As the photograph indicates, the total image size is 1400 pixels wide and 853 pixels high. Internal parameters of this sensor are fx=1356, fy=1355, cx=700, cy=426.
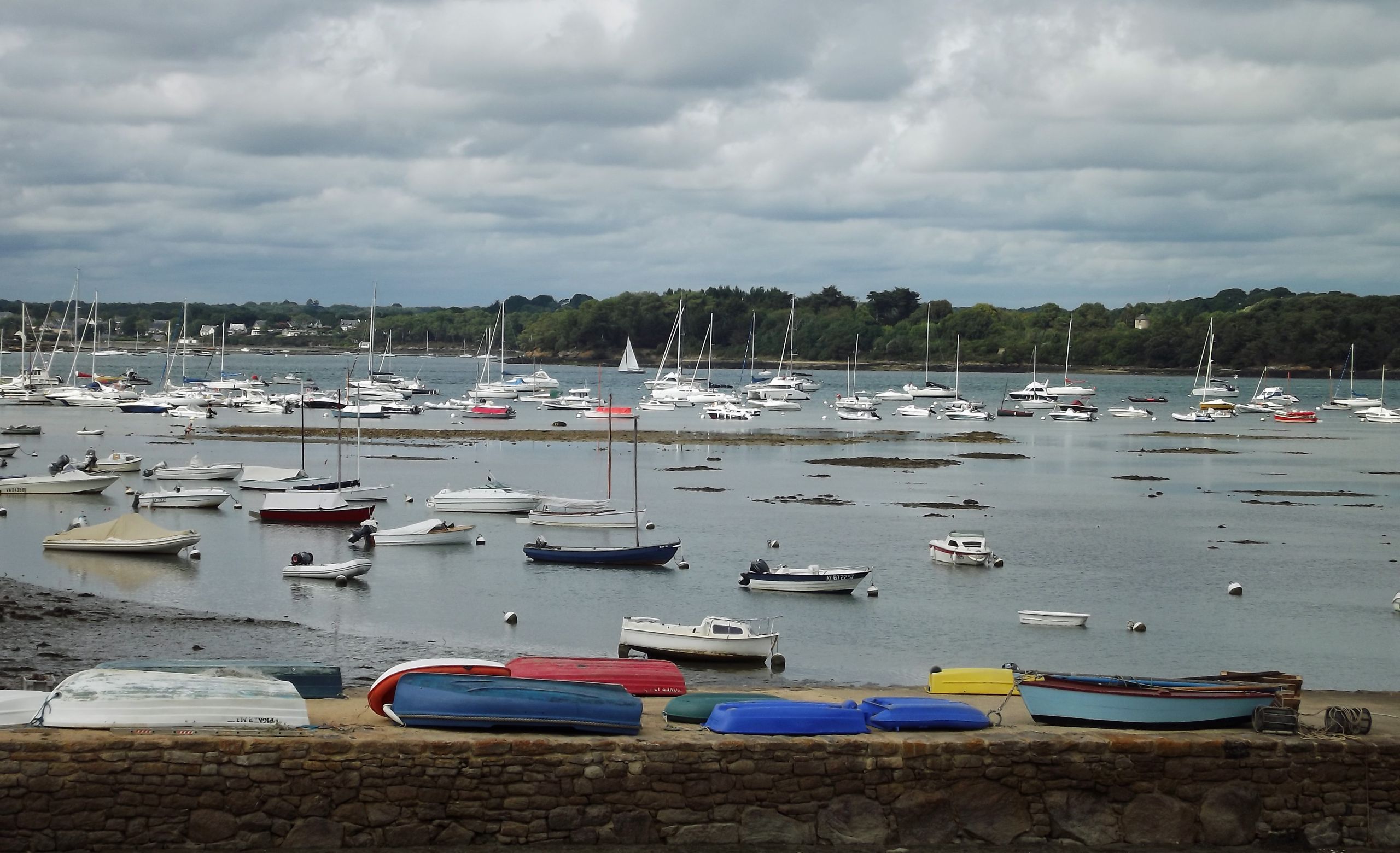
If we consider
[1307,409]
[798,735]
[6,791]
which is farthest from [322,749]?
[1307,409]

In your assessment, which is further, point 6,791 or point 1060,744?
point 1060,744

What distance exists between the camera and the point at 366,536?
43219mm

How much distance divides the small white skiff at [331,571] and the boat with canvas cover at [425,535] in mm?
5980

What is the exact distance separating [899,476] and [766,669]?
4513 centimetres

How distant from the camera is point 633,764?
49.8ft

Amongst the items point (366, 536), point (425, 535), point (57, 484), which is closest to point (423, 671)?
point (425, 535)

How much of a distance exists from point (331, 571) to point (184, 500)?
1839 centimetres

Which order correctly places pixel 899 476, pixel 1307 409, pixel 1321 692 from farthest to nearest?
pixel 1307 409
pixel 899 476
pixel 1321 692

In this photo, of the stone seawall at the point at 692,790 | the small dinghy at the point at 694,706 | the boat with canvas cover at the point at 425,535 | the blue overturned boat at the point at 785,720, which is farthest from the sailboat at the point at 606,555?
the stone seawall at the point at 692,790

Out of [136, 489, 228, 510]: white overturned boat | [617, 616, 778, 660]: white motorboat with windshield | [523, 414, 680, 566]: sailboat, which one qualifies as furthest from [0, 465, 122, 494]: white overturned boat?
[617, 616, 778, 660]: white motorboat with windshield

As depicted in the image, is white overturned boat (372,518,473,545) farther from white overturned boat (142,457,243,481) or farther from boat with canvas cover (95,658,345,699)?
boat with canvas cover (95,658,345,699)

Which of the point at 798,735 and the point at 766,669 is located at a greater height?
the point at 798,735

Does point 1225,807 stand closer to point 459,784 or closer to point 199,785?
point 459,784

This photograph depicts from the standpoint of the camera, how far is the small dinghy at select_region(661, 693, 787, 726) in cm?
1670
